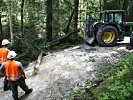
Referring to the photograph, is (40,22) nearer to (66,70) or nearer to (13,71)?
(66,70)

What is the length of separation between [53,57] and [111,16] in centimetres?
428

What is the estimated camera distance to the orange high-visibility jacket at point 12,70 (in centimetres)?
745

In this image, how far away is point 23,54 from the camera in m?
12.9

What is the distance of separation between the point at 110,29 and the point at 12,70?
715 cm

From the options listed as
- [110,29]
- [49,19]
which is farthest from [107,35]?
[49,19]

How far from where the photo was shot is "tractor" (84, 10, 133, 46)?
507 inches

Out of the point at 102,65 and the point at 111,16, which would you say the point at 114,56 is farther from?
the point at 111,16


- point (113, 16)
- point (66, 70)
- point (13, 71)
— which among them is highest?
point (113, 16)

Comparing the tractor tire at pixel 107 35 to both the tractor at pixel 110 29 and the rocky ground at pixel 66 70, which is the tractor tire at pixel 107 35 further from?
the rocky ground at pixel 66 70

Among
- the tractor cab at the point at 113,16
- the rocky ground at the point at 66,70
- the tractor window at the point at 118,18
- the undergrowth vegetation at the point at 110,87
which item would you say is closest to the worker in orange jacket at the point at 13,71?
the rocky ground at the point at 66,70

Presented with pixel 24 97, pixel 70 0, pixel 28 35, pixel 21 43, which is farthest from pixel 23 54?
pixel 70 0

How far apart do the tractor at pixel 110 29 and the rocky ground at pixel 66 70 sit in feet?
1.73

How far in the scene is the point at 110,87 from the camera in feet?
19.9

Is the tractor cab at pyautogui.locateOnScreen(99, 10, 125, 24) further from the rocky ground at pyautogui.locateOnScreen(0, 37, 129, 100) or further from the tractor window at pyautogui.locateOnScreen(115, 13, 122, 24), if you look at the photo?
the rocky ground at pyautogui.locateOnScreen(0, 37, 129, 100)
